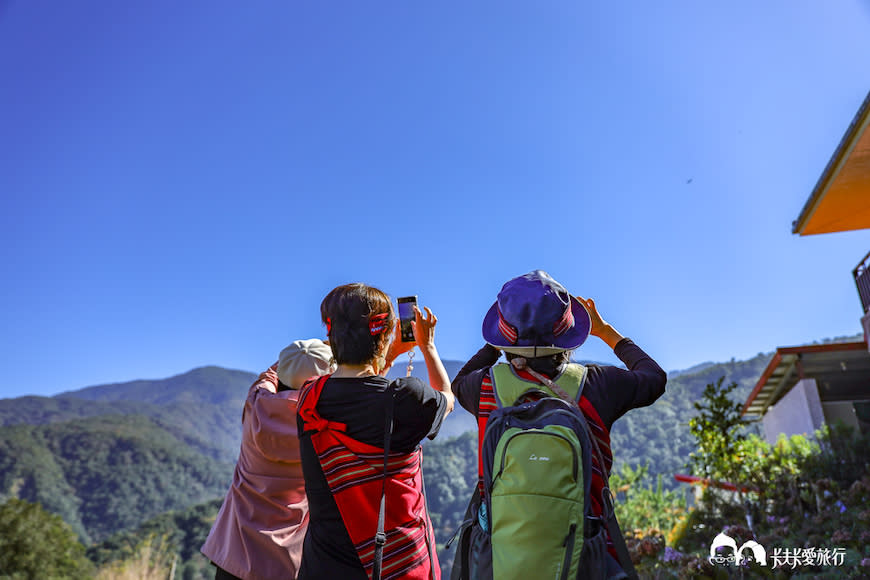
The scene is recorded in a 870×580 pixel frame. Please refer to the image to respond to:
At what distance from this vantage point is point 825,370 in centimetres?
1202

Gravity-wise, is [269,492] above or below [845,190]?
below

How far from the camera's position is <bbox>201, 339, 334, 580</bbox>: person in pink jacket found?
7.47 feet

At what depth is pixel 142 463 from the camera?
10781 centimetres

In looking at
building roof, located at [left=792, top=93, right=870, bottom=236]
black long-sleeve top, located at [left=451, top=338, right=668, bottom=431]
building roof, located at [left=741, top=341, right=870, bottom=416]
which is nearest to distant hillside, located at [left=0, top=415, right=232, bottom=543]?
building roof, located at [left=741, top=341, right=870, bottom=416]

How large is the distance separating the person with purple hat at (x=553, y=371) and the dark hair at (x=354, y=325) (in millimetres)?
321

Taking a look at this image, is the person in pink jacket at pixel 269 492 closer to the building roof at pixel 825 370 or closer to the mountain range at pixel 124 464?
the building roof at pixel 825 370

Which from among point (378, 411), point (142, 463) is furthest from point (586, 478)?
point (142, 463)

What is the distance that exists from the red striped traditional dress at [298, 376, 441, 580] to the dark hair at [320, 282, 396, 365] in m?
0.16

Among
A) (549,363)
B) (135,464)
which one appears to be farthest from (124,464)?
(549,363)

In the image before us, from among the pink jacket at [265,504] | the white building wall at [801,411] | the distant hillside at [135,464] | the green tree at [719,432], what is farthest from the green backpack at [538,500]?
the distant hillside at [135,464]

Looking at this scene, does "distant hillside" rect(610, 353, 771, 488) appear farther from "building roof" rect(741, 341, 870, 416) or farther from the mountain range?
"building roof" rect(741, 341, 870, 416)

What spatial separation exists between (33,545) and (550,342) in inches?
828

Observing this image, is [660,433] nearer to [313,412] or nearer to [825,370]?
[825,370]

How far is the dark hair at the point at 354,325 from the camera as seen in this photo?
6.13ft
